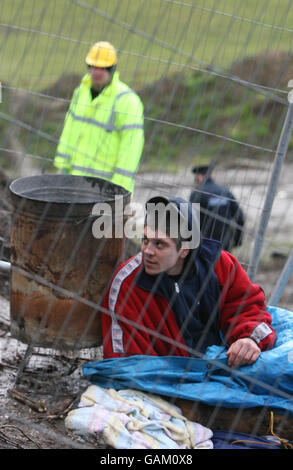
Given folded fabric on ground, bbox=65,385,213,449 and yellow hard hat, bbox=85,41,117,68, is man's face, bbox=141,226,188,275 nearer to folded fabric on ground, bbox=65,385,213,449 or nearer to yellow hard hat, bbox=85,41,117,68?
folded fabric on ground, bbox=65,385,213,449

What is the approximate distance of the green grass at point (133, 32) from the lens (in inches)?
129

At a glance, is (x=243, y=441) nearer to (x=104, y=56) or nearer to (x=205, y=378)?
(x=205, y=378)

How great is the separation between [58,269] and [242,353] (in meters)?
0.99

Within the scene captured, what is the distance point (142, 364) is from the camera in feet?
10.1

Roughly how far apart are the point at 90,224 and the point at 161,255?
39 cm

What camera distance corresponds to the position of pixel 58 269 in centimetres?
322

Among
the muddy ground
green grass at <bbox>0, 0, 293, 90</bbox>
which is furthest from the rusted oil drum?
green grass at <bbox>0, 0, 293, 90</bbox>

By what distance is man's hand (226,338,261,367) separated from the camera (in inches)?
122

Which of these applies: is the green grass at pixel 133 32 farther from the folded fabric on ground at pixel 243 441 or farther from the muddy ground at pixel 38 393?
the folded fabric on ground at pixel 243 441

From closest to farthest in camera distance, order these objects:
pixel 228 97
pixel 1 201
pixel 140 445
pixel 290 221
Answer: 1. pixel 140 445
2. pixel 1 201
3. pixel 290 221
4. pixel 228 97

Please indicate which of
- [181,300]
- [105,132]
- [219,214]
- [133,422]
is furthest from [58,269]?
[219,214]

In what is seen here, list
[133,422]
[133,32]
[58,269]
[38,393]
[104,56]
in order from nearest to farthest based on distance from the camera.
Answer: [133,32] → [133,422] → [58,269] → [38,393] → [104,56]

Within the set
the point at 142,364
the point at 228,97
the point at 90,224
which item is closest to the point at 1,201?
the point at 90,224
